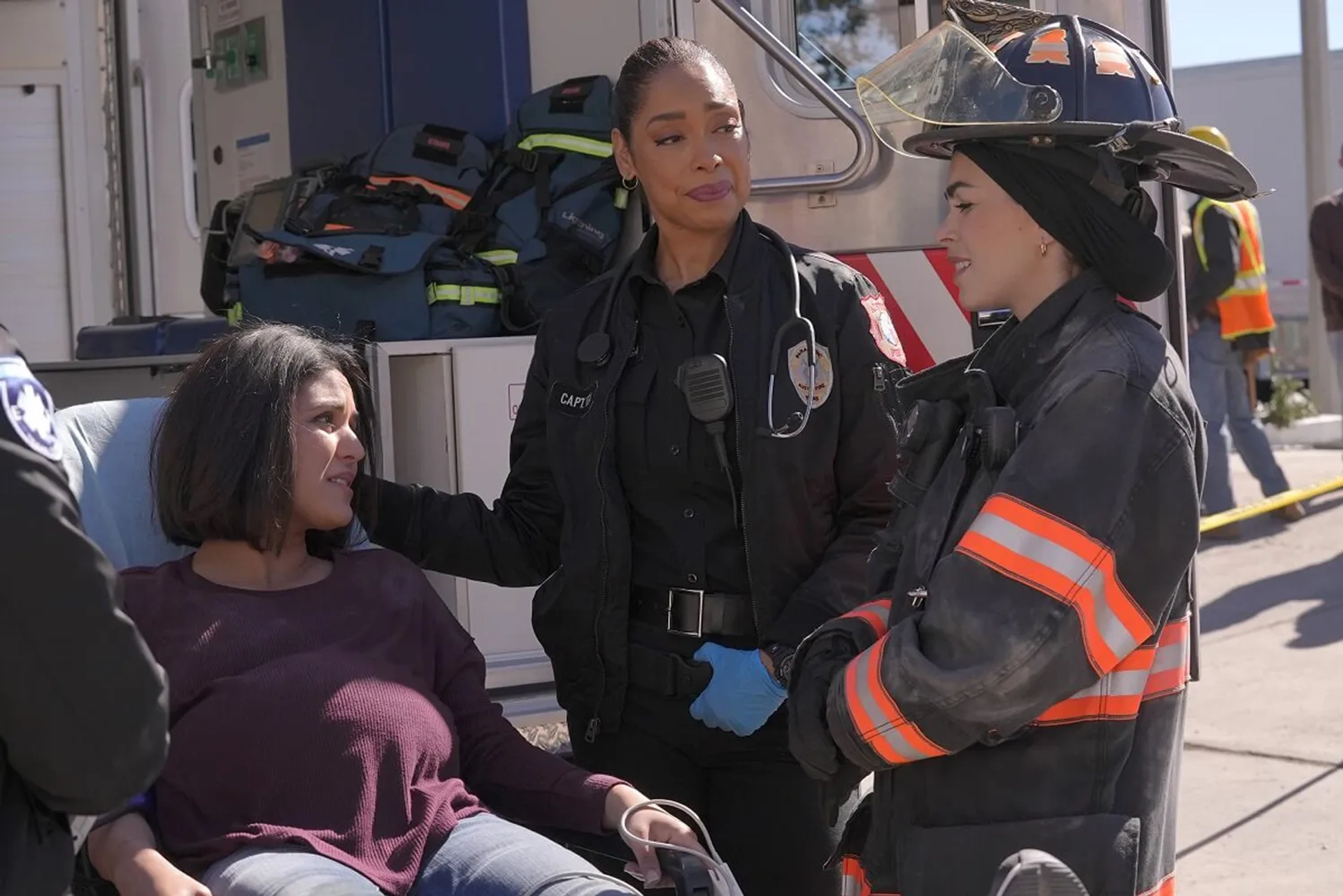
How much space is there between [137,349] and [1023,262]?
337cm

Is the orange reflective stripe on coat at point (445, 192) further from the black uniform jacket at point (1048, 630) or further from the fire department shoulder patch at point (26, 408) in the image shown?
the fire department shoulder patch at point (26, 408)

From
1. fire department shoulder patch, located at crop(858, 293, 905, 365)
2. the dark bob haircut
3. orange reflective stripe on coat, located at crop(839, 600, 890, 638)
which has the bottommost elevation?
orange reflective stripe on coat, located at crop(839, 600, 890, 638)

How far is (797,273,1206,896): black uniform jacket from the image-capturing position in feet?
6.33

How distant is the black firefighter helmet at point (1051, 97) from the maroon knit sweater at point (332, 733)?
1.08 m

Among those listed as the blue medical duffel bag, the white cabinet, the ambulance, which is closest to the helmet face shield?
the ambulance

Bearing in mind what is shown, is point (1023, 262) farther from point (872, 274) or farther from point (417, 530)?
point (872, 274)

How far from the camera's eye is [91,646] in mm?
1653

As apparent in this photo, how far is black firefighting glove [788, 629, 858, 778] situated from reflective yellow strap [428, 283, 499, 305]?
1926 mm

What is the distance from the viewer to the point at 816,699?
2.13 m

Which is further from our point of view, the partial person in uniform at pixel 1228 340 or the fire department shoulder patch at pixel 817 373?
the partial person in uniform at pixel 1228 340

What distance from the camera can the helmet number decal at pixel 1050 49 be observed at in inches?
86.4

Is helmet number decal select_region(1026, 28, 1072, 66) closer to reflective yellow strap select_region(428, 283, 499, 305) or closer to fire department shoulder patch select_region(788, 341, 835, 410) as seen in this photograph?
fire department shoulder patch select_region(788, 341, 835, 410)

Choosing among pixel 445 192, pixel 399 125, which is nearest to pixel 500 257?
pixel 445 192

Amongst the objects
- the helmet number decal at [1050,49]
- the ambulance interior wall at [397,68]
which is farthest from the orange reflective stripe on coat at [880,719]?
the ambulance interior wall at [397,68]
